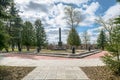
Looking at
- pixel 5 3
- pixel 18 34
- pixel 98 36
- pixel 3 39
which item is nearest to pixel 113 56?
pixel 3 39

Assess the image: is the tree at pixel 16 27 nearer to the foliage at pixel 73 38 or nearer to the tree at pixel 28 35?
the tree at pixel 28 35

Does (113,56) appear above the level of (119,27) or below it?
below

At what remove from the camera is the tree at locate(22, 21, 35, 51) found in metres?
45.6

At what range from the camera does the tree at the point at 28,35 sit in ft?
150

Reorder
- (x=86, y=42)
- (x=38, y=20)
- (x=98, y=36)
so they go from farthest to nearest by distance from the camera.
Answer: (x=86, y=42) < (x=98, y=36) < (x=38, y=20)

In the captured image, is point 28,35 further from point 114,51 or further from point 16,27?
point 114,51

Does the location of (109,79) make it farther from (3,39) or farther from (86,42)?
(86,42)

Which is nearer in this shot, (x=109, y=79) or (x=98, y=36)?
(x=109, y=79)

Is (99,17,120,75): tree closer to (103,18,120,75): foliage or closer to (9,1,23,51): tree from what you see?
(103,18,120,75): foliage

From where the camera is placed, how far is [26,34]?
45781 mm

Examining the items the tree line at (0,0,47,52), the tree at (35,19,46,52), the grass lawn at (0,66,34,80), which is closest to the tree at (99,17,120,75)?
the grass lawn at (0,66,34,80)

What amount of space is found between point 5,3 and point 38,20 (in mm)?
39495

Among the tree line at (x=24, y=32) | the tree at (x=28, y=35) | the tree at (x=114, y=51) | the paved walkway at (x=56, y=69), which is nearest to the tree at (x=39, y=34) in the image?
the tree line at (x=24, y=32)

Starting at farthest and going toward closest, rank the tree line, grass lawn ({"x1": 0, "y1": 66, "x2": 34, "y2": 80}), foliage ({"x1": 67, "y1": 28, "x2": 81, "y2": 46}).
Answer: foliage ({"x1": 67, "y1": 28, "x2": 81, "y2": 46}) < the tree line < grass lawn ({"x1": 0, "y1": 66, "x2": 34, "y2": 80})
